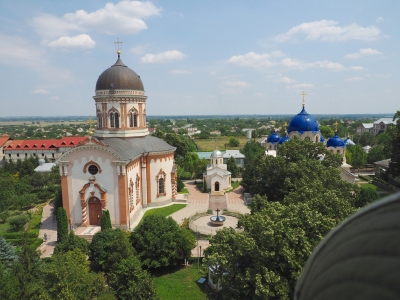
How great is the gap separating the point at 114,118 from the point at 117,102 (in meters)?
1.57

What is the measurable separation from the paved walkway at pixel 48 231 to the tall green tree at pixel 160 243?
7.35 meters

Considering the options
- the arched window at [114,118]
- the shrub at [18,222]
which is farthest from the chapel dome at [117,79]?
the shrub at [18,222]

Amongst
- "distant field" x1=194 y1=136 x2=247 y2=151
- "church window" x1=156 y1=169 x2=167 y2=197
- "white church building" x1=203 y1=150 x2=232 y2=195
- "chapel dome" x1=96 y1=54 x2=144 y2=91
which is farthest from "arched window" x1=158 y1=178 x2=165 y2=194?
"distant field" x1=194 y1=136 x2=247 y2=151

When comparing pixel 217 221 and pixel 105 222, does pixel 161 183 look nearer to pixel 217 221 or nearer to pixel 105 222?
pixel 217 221

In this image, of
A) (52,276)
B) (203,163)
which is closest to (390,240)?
(52,276)

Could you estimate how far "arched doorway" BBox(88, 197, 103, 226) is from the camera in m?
25.5

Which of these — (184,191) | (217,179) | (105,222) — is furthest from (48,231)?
(217,179)

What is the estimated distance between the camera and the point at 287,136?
130 feet

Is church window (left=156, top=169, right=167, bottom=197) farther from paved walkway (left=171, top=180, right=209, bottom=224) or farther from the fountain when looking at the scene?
the fountain

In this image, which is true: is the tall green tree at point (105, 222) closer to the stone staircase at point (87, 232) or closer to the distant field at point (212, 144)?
the stone staircase at point (87, 232)

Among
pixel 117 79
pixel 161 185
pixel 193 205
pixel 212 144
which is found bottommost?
pixel 193 205

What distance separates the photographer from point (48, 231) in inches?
1032

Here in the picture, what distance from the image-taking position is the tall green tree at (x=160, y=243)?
18.5 m

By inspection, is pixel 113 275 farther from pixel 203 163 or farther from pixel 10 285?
pixel 203 163
